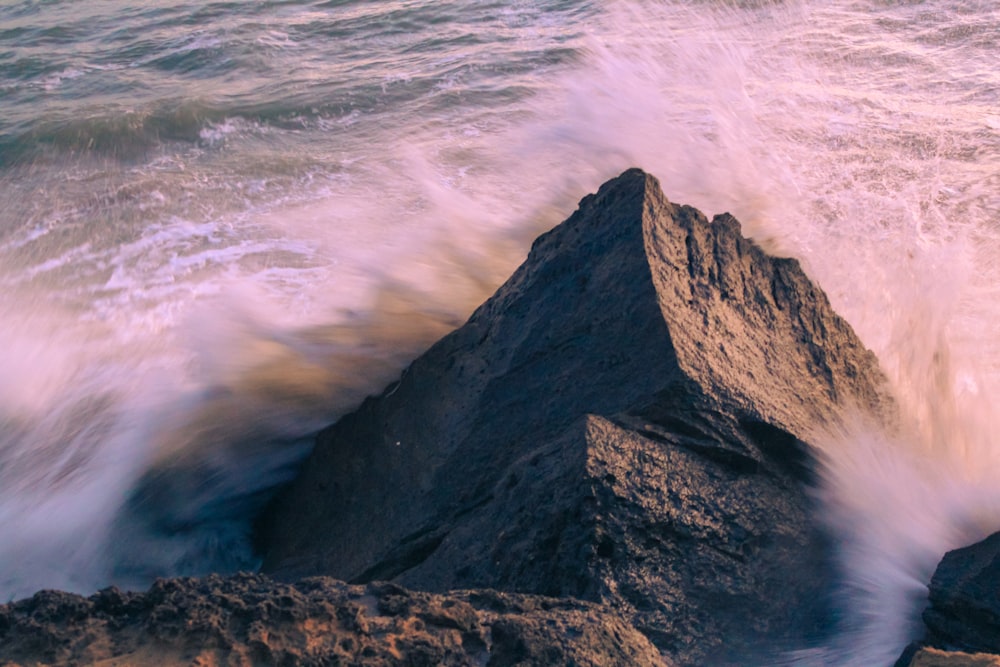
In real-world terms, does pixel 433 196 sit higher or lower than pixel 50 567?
higher

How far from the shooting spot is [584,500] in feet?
7.46

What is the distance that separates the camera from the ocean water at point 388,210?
327 centimetres

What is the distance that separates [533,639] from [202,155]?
4.83 m

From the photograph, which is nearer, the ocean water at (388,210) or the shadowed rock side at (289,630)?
the shadowed rock side at (289,630)

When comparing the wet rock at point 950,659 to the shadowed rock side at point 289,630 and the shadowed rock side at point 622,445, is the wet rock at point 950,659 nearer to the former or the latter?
the shadowed rock side at point 622,445

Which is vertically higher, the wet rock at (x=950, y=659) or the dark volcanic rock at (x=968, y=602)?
the wet rock at (x=950, y=659)

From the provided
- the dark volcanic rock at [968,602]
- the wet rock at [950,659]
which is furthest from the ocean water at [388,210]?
the wet rock at [950,659]

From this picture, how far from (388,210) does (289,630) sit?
11.5 ft

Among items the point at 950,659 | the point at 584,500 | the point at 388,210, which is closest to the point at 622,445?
the point at 584,500

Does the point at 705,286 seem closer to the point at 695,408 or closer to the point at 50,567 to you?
the point at 695,408

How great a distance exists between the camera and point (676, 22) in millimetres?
8000

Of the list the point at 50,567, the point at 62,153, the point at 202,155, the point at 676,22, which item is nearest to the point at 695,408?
the point at 50,567

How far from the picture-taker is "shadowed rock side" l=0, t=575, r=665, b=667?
164 centimetres

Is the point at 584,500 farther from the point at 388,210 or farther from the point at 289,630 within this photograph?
the point at 388,210
